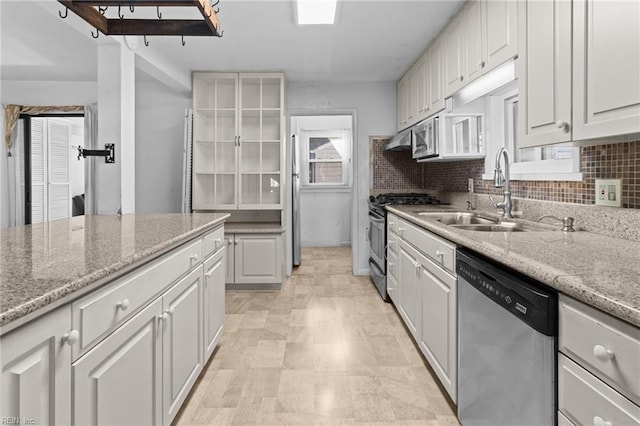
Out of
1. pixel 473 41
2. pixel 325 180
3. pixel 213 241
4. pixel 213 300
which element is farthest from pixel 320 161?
pixel 213 300

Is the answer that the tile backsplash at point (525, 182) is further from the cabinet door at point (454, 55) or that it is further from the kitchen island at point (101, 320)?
the kitchen island at point (101, 320)

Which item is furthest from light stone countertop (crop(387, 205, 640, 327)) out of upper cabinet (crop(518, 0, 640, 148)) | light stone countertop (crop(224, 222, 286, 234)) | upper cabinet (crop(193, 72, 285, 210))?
upper cabinet (crop(193, 72, 285, 210))

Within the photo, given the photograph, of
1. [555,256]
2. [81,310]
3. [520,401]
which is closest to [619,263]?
[555,256]

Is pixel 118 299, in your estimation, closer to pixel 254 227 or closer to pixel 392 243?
pixel 392 243

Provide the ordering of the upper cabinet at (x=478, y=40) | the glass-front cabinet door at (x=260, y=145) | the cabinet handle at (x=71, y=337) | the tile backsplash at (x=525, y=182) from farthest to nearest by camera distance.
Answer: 1. the glass-front cabinet door at (x=260, y=145)
2. the upper cabinet at (x=478, y=40)
3. the tile backsplash at (x=525, y=182)
4. the cabinet handle at (x=71, y=337)

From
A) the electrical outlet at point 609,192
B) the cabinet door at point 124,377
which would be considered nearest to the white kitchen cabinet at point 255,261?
the cabinet door at point 124,377

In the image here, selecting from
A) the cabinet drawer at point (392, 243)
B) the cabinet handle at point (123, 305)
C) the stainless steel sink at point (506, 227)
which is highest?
the stainless steel sink at point (506, 227)

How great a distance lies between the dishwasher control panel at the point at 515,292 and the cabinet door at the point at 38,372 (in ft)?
3.94

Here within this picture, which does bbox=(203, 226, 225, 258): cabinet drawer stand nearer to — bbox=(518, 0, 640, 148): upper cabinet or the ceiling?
the ceiling

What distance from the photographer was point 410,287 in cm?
269

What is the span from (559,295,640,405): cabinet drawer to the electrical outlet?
40.7 inches

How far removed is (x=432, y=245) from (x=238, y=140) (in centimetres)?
279

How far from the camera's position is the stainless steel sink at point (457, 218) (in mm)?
2674

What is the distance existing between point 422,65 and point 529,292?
9.81 feet
